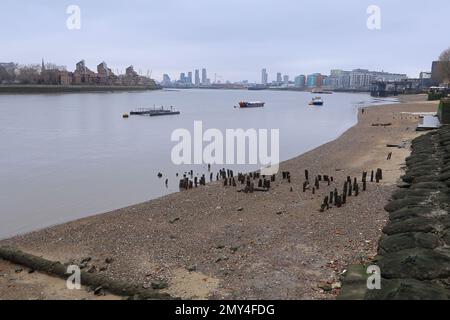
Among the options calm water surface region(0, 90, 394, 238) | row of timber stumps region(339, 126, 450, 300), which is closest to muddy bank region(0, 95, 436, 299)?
row of timber stumps region(339, 126, 450, 300)

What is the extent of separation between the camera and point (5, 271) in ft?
41.2

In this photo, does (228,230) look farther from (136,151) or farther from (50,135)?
(50,135)

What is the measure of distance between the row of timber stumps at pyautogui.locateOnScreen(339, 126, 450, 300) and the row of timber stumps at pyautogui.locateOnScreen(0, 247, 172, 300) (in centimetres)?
421

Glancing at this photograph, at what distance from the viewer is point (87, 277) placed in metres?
11.1

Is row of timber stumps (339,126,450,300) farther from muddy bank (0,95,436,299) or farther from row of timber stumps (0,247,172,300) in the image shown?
row of timber stumps (0,247,172,300)

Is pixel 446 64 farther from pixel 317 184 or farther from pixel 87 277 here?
pixel 87 277

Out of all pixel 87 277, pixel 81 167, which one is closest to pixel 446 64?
pixel 81 167

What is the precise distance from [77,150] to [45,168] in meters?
9.49

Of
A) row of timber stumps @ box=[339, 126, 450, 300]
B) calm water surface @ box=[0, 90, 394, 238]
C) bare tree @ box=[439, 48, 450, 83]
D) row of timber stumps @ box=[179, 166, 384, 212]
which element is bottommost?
calm water surface @ box=[0, 90, 394, 238]

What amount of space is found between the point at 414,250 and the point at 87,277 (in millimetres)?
7838

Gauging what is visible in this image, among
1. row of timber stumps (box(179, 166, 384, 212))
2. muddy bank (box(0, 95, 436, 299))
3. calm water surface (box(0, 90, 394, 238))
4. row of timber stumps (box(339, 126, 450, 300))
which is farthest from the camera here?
calm water surface (box(0, 90, 394, 238))

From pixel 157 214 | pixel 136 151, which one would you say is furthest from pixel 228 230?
pixel 136 151

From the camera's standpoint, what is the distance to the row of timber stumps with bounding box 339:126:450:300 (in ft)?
28.8

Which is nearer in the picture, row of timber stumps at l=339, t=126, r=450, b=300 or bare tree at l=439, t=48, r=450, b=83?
row of timber stumps at l=339, t=126, r=450, b=300
